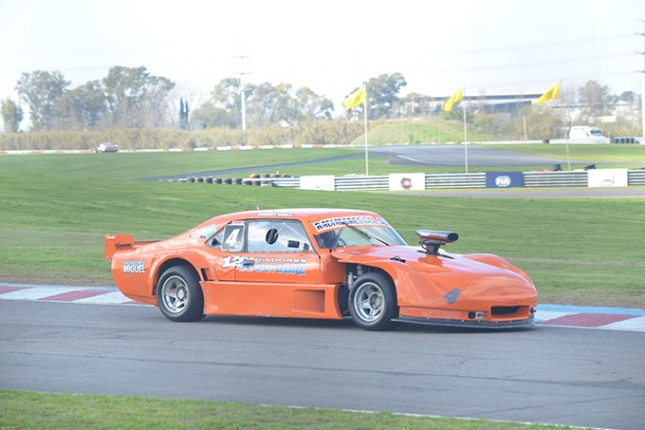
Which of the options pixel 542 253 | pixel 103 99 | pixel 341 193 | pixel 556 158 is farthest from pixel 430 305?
pixel 103 99

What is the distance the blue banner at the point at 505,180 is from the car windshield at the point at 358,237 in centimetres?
3524

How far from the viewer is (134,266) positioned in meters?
10.6

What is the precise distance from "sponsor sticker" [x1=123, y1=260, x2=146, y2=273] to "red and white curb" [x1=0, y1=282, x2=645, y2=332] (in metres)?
1.42

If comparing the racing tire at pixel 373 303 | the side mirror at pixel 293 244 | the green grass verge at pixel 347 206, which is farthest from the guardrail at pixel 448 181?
the racing tire at pixel 373 303

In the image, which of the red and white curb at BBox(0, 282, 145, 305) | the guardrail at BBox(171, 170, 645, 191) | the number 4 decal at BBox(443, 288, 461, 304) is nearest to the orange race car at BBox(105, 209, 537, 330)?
the number 4 decal at BBox(443, 288, 461, 304)

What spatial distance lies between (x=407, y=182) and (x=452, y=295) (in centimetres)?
3689

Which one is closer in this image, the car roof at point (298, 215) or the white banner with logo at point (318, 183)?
the car roof at point (298, 215)

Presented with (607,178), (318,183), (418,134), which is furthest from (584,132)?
(318,183)

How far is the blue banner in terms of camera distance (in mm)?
44719

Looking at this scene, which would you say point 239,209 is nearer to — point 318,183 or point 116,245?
point 318,183

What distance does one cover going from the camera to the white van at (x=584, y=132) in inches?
3228

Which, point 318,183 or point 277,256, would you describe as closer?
point 277,256

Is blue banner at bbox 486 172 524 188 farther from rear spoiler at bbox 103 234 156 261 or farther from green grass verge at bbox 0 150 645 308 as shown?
rear spoiler at bbox 103 234 156 261

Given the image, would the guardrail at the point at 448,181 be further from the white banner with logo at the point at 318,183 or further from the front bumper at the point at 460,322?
the front bumper at the point at 460,322
